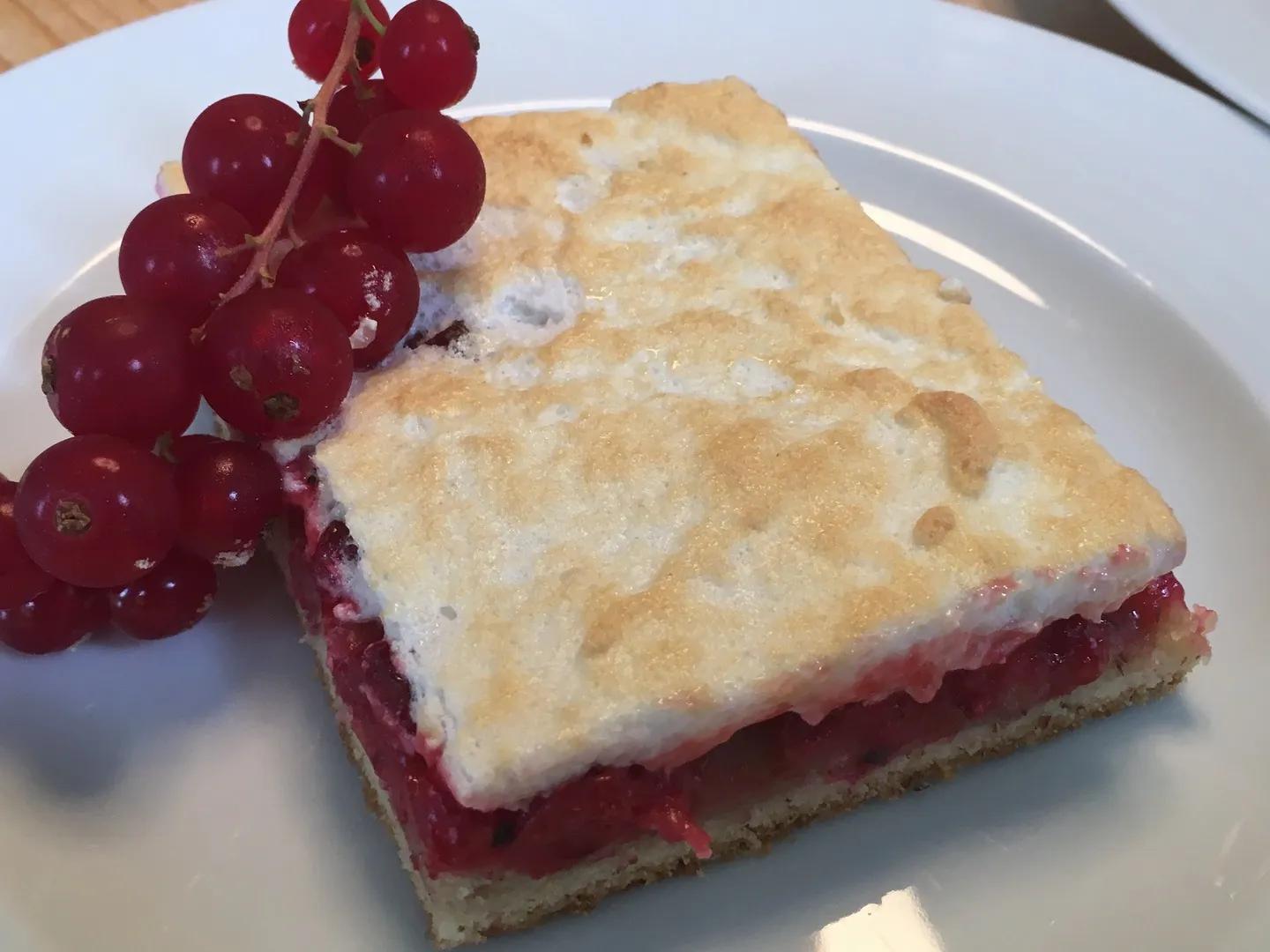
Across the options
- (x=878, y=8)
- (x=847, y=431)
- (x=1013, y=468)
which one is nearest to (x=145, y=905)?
(x=847, y=431)

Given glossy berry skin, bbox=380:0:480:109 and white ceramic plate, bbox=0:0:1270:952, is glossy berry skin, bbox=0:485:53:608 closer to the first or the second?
white ceramic plate, bbox=0:0:1270:952

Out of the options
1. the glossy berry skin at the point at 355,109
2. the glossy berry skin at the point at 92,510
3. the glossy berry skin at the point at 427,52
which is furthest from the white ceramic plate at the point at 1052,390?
the glossy berry skin at the point at 427,52

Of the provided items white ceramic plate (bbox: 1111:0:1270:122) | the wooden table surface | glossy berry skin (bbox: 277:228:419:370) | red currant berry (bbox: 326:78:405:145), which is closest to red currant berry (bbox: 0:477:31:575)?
glossy berry skin (bbox: 277:228:419:370)

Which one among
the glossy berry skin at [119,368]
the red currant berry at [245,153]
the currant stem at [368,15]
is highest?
the currant stem at [368,15]

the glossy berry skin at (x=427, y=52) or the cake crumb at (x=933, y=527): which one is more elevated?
the glossy berry skin at (x=427, y=52)

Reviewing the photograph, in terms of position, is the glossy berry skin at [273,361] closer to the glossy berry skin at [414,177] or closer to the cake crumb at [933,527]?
the glossy berry skin at [414,177]

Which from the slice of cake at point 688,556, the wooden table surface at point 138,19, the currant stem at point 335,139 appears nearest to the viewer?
the slice of cake at point 688,556
